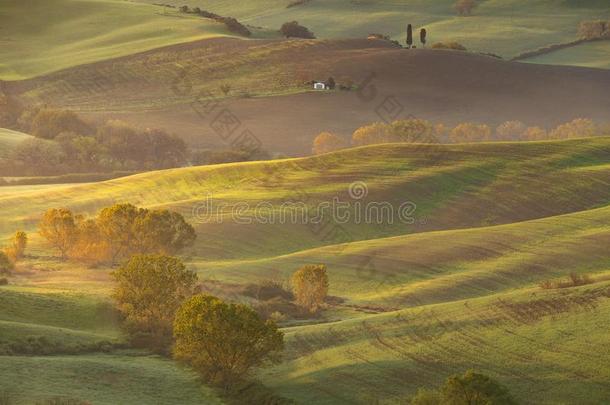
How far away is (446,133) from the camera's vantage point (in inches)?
5546

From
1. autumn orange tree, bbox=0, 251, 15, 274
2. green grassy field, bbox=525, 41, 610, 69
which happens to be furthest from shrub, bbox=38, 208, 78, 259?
green grassy field, bbox=525, 41, 610, 69

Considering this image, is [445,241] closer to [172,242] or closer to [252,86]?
[172,242]

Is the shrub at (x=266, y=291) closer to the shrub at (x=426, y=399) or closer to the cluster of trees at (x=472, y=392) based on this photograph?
the shrub at (x=426, y=399)

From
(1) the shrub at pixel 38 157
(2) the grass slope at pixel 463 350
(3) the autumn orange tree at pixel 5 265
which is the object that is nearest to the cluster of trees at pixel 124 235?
(3) the autumn orange tree at pixel 5 265

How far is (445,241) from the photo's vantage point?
76562 millimetres

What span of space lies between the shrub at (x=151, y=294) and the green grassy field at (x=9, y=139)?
72.0 meters

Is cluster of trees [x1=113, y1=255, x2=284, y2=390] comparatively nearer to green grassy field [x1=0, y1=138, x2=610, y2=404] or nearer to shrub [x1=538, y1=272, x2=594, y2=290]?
green grassy field [x1=0, y1=138, x2=610, y2=404]

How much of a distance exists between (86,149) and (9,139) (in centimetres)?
1136

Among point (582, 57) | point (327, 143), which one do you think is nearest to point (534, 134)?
point (327, 143)

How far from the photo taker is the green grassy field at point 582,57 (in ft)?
607

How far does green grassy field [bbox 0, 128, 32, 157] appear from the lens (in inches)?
4962

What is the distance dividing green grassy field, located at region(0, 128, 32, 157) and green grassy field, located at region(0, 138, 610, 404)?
20555 mm

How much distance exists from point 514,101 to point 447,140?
24.8m

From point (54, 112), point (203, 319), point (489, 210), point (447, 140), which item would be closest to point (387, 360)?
point (203, 319)
